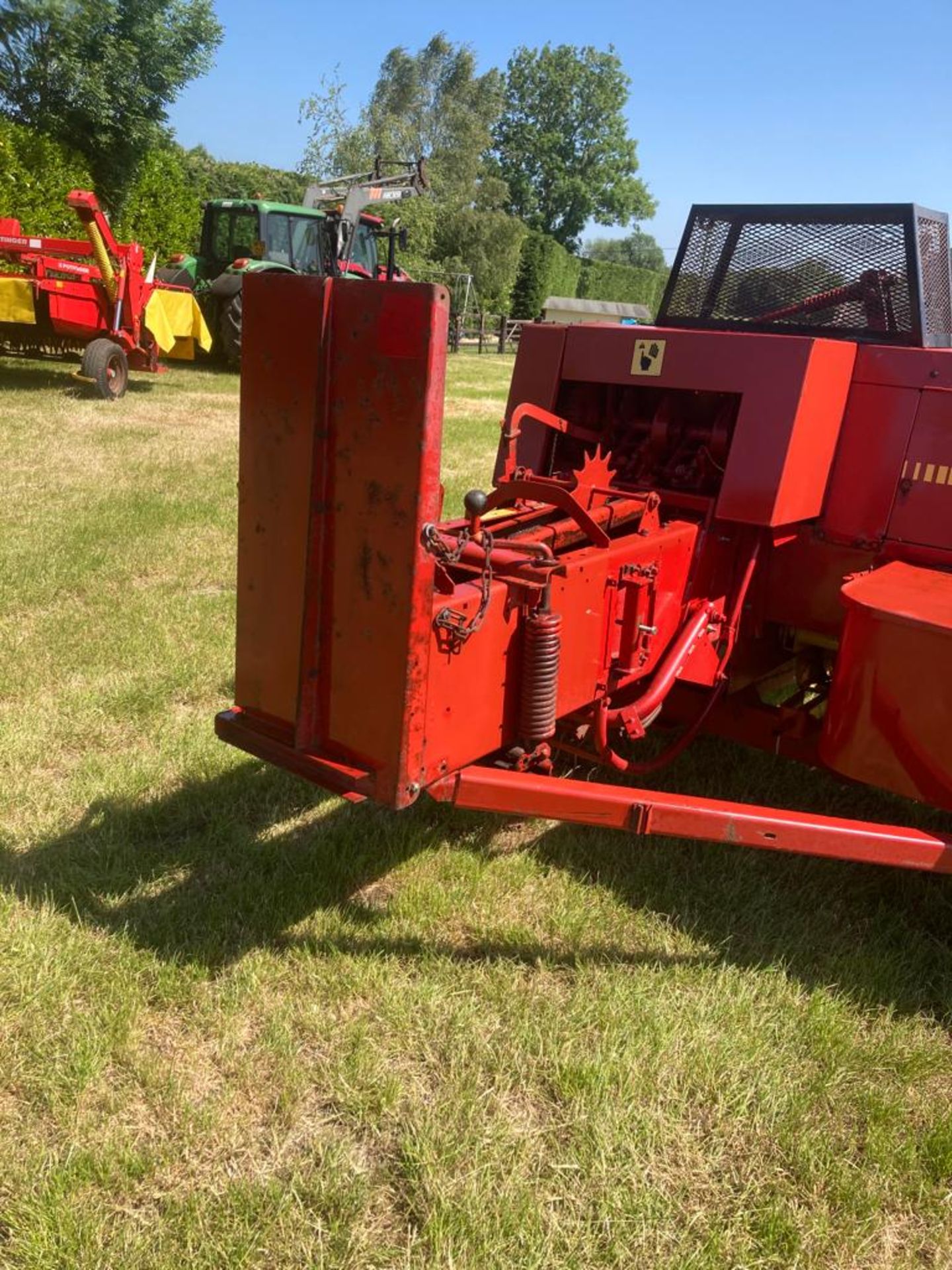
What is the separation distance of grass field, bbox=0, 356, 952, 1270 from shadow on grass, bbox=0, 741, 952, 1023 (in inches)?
0.4

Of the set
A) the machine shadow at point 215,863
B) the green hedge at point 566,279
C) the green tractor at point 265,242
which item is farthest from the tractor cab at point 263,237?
the green hedge at point 566,279

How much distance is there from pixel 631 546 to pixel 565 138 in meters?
56.4

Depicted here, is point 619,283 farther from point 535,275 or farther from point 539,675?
point 539,675

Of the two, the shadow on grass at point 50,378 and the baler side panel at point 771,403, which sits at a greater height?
the baler side panel at point 771,403

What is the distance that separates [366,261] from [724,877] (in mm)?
15432

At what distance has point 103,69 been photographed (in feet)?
50.0

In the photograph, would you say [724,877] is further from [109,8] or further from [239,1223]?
[109,8]

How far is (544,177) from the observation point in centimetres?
5284

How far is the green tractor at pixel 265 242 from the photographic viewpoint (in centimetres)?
1401

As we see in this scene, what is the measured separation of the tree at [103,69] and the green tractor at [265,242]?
2470mm

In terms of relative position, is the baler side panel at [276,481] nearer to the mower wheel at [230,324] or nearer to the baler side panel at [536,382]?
the baler side panel at [536,382]

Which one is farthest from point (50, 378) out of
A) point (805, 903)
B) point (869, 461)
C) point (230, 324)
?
point (805, 903)

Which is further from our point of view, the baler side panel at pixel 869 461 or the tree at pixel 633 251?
the tree at pixel 633 251

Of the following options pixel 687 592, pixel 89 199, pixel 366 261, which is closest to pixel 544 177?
pixel 366 261
